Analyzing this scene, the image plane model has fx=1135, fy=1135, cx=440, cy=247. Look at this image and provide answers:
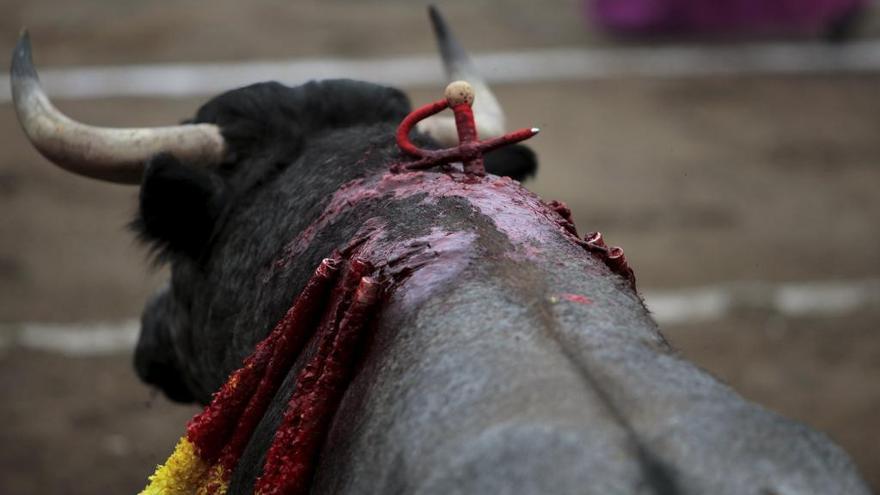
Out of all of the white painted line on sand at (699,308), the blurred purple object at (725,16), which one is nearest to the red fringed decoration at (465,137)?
the white painted line on sand at (699,308)

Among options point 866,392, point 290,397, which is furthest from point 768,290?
point 290,397

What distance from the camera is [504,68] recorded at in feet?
32.6

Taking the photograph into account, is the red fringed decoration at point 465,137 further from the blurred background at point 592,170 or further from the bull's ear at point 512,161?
the blurred background at point 592,170

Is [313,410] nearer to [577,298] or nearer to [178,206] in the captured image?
[577,298]

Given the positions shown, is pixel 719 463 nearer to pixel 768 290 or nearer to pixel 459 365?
pixel 459 365

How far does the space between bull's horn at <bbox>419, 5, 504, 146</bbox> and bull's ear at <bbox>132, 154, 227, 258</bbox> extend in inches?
25.0

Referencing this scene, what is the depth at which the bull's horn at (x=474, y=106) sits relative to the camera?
3.24 m

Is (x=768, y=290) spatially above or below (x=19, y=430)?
below

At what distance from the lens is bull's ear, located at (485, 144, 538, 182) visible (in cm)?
319

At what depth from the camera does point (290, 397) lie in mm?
2168

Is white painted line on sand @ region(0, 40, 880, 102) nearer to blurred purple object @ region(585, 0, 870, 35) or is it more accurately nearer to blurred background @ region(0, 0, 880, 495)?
blurred background @ region(0, 0, 880, 495)

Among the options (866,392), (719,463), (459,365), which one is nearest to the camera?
(719,463)

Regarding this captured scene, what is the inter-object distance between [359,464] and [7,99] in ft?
28.3

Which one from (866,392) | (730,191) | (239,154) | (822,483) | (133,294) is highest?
(239,154)
